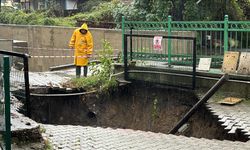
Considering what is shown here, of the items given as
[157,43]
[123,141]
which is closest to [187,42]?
[157,43]

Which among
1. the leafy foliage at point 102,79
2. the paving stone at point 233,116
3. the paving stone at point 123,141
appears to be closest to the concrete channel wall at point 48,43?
the leafy foliage at point 102,79

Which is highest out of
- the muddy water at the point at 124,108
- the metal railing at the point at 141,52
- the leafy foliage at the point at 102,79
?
the metal railing at the point at 141,52

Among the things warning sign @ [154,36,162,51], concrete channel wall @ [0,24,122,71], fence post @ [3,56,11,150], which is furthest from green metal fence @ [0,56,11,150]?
concrete channel wall @ [0,24,122,71]

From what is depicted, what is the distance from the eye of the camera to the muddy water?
37.4ft

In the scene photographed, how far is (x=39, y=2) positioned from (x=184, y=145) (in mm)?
33973

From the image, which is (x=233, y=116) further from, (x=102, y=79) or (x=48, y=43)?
(x=48, y=43)

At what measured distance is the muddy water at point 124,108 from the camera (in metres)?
11.4

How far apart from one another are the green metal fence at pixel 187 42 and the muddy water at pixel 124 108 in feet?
3.44

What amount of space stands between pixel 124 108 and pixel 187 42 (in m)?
2.69

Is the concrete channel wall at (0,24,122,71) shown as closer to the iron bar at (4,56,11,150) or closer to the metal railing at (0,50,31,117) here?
the metal railing at (0,50,31,117)

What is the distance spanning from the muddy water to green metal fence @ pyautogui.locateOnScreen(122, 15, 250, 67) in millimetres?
1047

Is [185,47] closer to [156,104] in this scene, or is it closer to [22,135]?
[156,104]

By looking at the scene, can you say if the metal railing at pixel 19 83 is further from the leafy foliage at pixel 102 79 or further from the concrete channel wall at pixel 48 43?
the concrete channel wall at pixel 48 43

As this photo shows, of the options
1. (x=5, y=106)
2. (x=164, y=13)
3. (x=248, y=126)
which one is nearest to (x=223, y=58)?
(x=248, y=126)
